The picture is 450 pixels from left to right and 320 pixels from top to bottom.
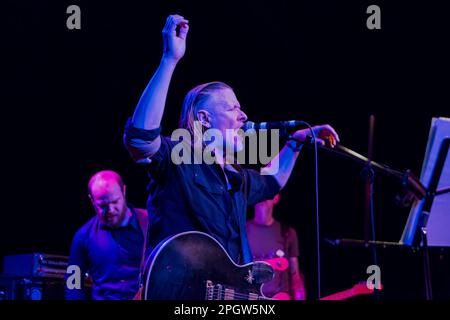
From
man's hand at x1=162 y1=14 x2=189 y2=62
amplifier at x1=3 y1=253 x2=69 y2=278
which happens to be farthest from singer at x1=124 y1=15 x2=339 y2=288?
amplifier at x1=3 y1=253 x2=69 y2=278

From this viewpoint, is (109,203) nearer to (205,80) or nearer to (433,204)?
(205,80)

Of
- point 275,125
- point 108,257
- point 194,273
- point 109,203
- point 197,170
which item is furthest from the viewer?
point 109,203

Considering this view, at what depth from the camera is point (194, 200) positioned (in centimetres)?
305

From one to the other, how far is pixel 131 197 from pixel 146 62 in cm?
153

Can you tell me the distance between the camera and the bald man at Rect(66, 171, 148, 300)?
16.5 feet

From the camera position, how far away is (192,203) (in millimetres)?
3039

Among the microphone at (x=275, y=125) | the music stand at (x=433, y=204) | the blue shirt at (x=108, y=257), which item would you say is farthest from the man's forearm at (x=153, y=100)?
the blue shirt at (x=108, y=257)

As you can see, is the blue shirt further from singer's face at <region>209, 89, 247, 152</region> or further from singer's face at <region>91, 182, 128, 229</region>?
singer's face at <region>209, 89, 247, 152</region>

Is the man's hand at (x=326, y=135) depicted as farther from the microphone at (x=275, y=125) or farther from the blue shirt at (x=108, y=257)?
the blue shirt at (x=108, y=257)

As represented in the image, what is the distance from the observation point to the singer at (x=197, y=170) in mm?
2812

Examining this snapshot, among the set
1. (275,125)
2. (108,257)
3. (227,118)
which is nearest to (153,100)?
(227,118)

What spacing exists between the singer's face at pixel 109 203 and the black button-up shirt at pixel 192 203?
7.30 feet

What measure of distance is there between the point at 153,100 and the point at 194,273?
2.70ft
